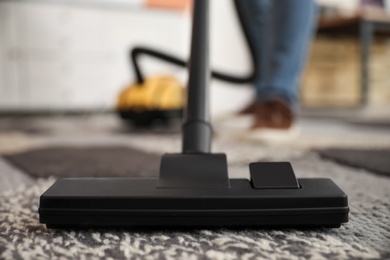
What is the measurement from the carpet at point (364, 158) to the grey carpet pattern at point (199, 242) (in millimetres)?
309

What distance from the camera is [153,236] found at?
0.42 metres

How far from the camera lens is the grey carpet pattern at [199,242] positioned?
372mm

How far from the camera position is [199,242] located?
1.32 feet

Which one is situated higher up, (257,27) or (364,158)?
(257,27)

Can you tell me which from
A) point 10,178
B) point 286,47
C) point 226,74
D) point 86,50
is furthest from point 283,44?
point 86,50

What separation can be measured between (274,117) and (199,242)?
2.70ft

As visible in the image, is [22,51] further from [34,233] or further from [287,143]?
[34,233]

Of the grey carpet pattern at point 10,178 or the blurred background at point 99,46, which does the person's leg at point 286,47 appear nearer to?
the grey carpet pattern at point 10,178

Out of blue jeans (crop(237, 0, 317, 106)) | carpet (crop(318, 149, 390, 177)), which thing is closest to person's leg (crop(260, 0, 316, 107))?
blue jeans (crop(237, 0, 317, 106))

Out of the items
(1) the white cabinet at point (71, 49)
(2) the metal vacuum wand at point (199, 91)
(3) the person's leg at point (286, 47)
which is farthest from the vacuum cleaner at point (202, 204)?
(1) the white cabinet at point (71, 49)

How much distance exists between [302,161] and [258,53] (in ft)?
1.61

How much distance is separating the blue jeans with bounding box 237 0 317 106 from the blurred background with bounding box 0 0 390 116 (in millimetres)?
1408

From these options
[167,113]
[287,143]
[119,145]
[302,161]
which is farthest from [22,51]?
[302,161]

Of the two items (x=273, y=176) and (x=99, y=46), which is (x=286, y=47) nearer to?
(x=273, y=176)
